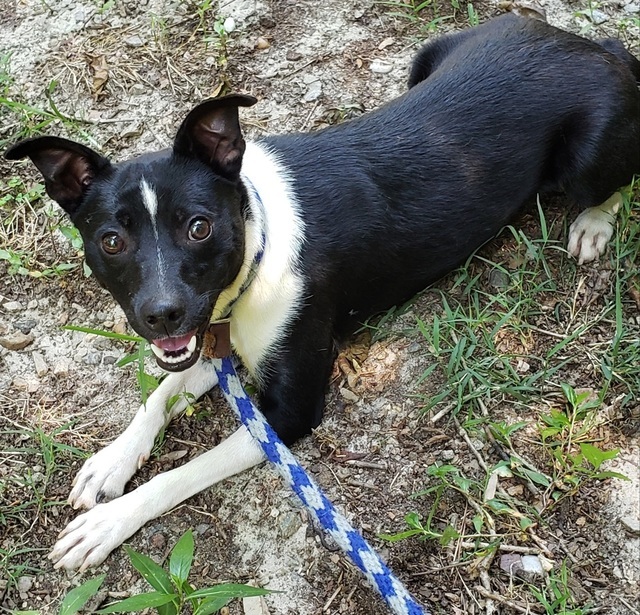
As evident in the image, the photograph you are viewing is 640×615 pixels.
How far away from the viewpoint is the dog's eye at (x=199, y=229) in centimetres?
258

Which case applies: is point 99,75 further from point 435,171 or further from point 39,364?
point 435,171

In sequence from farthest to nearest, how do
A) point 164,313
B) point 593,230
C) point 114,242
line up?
point 593,230
point 114,242
point 164,313

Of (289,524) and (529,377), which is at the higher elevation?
(529,377)

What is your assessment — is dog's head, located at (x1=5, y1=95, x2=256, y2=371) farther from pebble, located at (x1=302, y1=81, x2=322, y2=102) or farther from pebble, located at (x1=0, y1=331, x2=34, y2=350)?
pebble, located at (x1=302, y1=81, x2=322, y2=102)

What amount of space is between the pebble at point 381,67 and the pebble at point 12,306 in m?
2.20

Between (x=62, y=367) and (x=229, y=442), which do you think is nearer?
(x=229, y=442)

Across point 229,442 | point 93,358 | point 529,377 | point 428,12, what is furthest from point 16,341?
point 428,12

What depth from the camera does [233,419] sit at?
11.0ft

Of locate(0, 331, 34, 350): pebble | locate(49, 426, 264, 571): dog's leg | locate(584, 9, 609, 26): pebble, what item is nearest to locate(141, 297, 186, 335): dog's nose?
locate(49, 426, 264, 571): dog's leg

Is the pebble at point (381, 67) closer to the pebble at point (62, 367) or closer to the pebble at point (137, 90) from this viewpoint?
the pebble at point (137, 90)

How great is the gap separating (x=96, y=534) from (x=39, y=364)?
97 centimetres

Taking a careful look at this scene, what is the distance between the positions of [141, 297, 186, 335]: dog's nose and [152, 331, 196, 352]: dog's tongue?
0.12 m

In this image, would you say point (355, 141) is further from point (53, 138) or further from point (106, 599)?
point (106, 599)

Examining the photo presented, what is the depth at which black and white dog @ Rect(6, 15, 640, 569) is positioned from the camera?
2.60 meters
